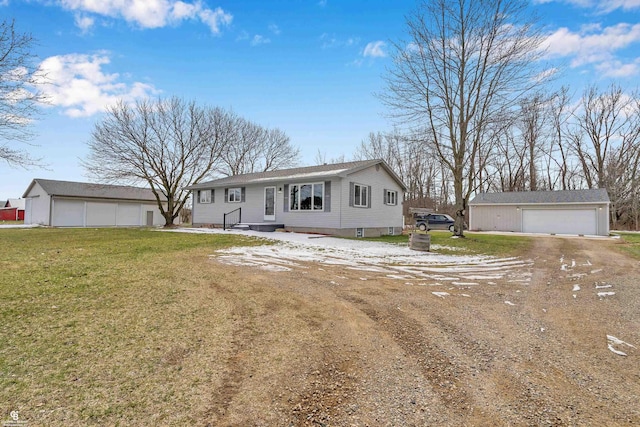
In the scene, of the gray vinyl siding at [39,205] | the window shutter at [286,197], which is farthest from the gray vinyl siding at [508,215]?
the gray vinyl siding at [39,205]

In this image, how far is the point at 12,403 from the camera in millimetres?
2150

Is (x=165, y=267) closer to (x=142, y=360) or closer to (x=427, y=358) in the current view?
(x=142, y=360)

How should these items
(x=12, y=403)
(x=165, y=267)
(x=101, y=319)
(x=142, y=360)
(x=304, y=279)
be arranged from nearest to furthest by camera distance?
(x=12, y=403), (x=142, y=360), (x=101, y=319), (x=304, y=279), (x=165, y=267)

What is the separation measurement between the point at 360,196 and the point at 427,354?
13490 millimetres

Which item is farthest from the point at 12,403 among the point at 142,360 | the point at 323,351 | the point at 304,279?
the point at 304,279

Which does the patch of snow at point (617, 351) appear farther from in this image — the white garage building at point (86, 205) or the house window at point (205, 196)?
the white garage building at point (86, 205)

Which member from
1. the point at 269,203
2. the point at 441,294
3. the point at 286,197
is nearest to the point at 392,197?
the point at 286,197

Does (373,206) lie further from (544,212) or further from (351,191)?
(544,212)

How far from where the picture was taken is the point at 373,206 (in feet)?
57.1

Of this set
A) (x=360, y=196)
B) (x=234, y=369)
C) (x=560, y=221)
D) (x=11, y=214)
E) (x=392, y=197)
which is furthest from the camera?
(x=11, y=214)

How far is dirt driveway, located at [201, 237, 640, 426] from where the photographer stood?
221 centimetres

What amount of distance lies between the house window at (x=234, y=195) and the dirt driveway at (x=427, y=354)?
13074 mm

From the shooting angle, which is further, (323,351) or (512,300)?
(512,300)

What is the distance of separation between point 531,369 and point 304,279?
12.8 ft
